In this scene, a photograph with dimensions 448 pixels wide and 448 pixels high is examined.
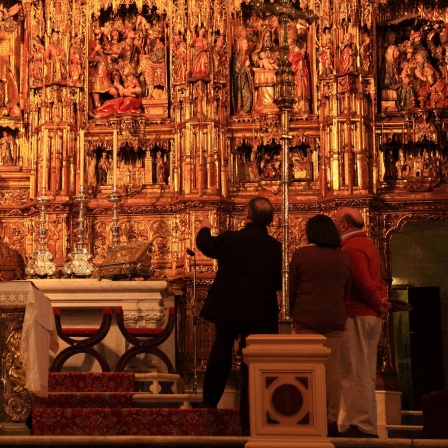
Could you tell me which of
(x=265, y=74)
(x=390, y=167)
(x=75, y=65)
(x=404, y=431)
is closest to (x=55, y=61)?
(x=75, y=65)

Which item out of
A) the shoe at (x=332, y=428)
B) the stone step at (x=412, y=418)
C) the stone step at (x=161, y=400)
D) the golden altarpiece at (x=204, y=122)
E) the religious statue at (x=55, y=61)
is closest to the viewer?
the shoe at (x=332, y=428)

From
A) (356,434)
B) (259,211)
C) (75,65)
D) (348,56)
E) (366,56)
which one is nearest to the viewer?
(356,434)

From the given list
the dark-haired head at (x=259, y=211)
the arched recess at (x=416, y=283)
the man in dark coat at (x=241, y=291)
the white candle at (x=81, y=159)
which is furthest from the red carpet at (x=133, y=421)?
the arched recess at (x=416, y=283)

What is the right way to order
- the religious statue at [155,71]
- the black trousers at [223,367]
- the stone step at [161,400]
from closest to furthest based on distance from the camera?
the black trousers at [223,367]
the stone step at [161,400]
the religious statue at [155,71]

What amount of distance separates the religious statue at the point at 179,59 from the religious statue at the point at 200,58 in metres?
0.20

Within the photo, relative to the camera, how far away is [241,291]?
30.2ft

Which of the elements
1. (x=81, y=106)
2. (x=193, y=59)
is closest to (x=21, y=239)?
(x=81, y=106)

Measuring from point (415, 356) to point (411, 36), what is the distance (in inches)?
208

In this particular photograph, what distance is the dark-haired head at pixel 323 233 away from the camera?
8.97 m

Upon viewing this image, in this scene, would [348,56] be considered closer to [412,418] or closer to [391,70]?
[391,70]

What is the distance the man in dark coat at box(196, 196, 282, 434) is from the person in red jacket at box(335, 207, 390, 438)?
61 cm

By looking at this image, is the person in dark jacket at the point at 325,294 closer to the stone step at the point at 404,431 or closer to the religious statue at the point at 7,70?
the stone step at the point at 404,431

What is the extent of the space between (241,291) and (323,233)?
83 cm

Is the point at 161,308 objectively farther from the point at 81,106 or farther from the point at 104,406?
the point at 81,106
